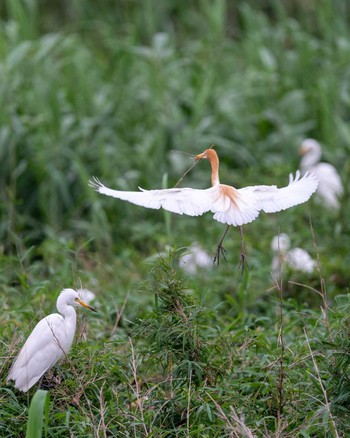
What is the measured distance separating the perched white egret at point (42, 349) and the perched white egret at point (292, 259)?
2.20 m

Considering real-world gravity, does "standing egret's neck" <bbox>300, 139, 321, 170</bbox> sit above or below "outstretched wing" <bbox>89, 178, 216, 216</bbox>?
below

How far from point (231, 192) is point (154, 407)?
87cm

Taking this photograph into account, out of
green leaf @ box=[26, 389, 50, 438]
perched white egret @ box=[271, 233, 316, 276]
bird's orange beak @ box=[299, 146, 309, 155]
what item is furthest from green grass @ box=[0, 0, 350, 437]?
green leaf @ box=[26, 389, 50, 438]

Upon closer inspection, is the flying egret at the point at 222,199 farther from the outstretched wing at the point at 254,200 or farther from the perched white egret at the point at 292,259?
the perched white egret at the point at 292,259

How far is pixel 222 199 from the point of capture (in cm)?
376

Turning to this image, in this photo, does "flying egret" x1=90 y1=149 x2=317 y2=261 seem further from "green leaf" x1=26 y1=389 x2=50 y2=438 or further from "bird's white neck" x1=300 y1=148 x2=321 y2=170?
"bird's white neck" x1=300 y1=148 x2=321 y2=170

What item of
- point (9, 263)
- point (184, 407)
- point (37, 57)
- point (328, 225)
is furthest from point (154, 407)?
point (37, 57)

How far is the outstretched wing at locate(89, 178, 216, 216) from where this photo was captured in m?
3.69

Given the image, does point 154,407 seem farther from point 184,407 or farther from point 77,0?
point 77,0

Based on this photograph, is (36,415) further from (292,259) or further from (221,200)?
(292,259)

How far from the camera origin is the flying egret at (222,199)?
12.1ft

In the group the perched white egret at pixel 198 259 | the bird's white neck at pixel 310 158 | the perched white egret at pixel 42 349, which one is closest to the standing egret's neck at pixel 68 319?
the perched white egret at pixel 42 349

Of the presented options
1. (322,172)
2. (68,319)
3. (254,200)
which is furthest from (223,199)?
(322,172)

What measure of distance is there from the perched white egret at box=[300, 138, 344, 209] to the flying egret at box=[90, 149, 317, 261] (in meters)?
3.39
